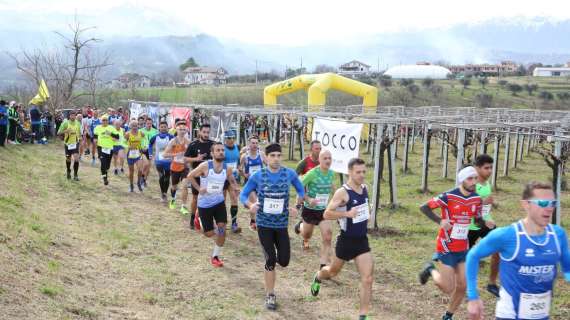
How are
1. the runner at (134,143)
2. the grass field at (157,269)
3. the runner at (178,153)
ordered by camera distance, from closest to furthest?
the grass field at (157,269), the runner at (178,153), the runner at (134,143)

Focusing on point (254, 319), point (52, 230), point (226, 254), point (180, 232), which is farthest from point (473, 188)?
point (52, 230)

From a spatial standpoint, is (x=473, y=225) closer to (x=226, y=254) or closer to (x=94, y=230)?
(x=226, y=254)

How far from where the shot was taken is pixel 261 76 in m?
109

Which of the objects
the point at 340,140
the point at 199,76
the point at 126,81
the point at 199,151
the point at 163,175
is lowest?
the point at 163,175

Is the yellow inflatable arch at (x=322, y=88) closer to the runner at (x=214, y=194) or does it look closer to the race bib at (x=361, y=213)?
the runner at (x=214, y=194)

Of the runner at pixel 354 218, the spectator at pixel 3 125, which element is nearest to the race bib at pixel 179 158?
the runner at pixel 354 218

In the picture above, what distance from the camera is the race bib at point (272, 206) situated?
260 inches

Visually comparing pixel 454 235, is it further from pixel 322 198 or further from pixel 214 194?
pixel 214 194

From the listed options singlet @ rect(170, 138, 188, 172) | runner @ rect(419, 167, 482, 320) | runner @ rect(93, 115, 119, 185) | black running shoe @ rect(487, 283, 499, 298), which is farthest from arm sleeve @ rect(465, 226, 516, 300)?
runner @ rect(93, 115, 119, 185)

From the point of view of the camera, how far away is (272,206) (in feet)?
21.7

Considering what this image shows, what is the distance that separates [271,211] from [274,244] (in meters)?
0.43

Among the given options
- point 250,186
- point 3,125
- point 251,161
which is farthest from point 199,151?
point 3,125

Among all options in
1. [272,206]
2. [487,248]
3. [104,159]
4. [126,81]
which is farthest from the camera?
[126,81]

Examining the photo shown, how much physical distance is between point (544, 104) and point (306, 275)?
212 ft
